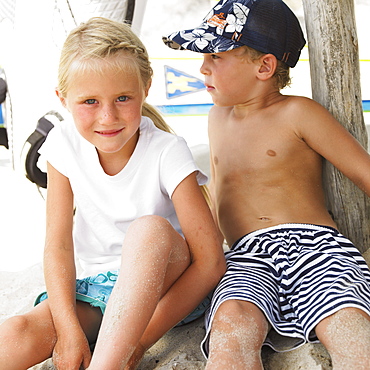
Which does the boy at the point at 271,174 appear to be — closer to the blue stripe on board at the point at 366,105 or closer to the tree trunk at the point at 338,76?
the tree trunk at the point at 338,76

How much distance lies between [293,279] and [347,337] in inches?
12.5

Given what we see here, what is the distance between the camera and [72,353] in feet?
4.52

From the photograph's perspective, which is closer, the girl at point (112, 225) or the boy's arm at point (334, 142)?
the girl at point (112, 225)

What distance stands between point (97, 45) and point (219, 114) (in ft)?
2.13

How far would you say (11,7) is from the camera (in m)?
3.91

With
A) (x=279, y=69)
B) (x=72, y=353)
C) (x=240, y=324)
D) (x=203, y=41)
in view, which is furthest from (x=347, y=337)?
(x=203, y=41)

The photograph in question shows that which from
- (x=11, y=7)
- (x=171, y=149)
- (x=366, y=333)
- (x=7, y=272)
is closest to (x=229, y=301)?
(x=366, y=333)

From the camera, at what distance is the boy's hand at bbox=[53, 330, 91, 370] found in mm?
1370

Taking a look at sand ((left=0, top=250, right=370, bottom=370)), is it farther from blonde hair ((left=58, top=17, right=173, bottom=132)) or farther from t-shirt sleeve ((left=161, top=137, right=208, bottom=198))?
blonde hair ((left=58, top=17, right=173, bottom=132))

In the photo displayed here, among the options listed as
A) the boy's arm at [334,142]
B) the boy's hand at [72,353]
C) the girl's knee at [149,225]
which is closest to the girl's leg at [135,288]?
the girl's knee at [149,225]

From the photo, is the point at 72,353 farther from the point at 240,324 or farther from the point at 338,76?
the point at 338,76

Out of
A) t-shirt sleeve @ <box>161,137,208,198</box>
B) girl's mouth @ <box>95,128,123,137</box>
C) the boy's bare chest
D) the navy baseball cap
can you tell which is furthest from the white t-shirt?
the navy baseball cap

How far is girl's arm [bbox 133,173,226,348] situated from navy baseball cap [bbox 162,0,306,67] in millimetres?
518

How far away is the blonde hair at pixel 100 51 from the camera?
1465 millimetres
